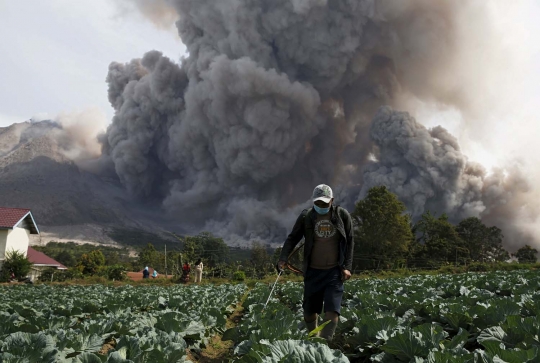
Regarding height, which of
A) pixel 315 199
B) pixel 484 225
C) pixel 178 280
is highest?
pixel 484 225

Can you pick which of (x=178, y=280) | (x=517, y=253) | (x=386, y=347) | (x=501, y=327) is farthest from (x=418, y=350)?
(x=517, y=253)

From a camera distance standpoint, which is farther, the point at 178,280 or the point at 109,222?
the point at 109,222

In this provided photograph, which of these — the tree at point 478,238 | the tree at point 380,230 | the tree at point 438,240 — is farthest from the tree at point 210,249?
the tree at point 478,238

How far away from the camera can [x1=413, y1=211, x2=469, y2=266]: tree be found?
171 ft

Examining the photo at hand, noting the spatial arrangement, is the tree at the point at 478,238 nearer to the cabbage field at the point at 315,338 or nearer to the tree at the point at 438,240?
the tree at the point at 438,240

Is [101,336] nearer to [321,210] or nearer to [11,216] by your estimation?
[321,210]

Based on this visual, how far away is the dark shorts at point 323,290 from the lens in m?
4.61

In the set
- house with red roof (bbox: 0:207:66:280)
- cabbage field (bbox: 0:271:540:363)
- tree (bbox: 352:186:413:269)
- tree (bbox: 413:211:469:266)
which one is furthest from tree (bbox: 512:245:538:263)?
cabbage field (bbox: 0:271:540:363)

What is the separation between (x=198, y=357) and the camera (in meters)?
5.47

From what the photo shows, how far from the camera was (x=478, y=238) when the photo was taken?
63.8 metres

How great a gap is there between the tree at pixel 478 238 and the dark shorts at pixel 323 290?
210 ft

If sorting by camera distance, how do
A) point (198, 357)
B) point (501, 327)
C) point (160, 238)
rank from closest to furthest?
point (501, 327)
point (198, 357)
point (160, 238)

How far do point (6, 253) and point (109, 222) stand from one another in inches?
4633

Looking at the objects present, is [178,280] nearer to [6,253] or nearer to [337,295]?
[6,253]
